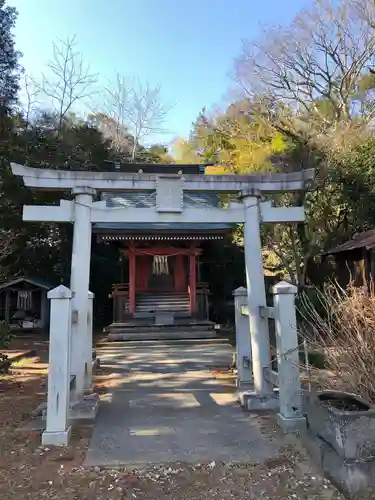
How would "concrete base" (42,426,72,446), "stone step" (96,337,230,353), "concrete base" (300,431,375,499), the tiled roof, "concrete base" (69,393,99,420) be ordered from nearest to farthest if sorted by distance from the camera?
"concrete base" (300,431,375,499) < "concrete base" (42,426,72,446) < "concrete base" (69,393,99,420) < the tiled roof < "stone step" (96,337,230,353)

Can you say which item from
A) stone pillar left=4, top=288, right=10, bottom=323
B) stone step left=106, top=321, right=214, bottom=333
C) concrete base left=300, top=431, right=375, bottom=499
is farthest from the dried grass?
stone pillar left=4, top=288, right=10, bottom=323

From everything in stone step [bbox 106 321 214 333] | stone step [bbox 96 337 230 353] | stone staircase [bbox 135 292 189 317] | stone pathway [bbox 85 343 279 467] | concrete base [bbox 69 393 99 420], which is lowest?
stone pathway [bbox 85 343 279 467]

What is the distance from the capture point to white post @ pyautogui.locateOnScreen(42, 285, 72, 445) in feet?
13.4

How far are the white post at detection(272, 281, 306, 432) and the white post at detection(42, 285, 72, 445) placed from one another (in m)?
2.31

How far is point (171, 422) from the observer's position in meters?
4.72

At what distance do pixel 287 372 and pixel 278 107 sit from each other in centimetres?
1886

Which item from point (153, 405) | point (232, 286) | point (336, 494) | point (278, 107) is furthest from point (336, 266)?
point (336, 494)

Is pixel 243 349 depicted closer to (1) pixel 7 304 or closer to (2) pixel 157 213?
(2) pixel 157 213

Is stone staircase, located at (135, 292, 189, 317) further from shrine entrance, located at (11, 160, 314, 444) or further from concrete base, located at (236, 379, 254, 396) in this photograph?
shrine entrance, located at (11, 160, 314, 444)

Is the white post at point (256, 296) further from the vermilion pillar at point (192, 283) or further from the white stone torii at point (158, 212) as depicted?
the vermilion pillar at point (192, 283)

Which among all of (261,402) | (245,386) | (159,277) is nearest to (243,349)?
(245,386)

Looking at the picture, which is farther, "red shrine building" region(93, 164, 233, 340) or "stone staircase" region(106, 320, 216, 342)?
"red shrine building" region(93, 164, 233, 340)

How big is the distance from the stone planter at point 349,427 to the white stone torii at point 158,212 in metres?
1.64

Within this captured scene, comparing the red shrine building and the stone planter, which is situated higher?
the red shrine building
